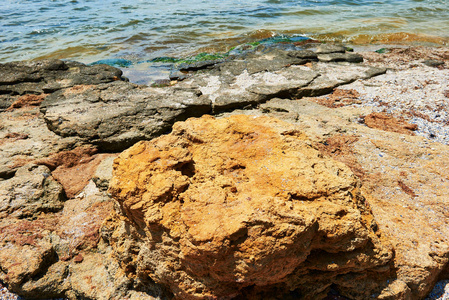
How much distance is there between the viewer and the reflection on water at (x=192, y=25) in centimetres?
991

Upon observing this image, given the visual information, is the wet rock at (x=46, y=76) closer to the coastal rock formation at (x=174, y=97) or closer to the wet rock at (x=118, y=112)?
the coastal rock formation at (x=174, y=97)

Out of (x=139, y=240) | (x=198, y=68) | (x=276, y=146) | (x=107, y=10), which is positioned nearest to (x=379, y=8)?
(x=198, y=68)

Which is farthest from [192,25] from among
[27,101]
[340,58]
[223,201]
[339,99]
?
[223,201]

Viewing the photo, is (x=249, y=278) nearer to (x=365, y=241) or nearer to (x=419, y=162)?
(x=365, y=241)

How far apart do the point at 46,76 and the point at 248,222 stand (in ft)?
18.6

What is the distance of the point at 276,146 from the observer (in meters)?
2.50

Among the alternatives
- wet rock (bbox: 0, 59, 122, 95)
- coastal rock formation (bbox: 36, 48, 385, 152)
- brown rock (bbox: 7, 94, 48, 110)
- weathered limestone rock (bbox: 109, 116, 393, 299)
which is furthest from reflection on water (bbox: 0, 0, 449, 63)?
weathered limestone rock (bbox: 109, 116, 393, 299)

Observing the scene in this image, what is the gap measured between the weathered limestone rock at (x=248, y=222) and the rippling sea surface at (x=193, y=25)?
733 cm

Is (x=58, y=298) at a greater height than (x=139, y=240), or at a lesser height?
lesser

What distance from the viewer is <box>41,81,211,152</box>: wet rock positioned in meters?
3.92

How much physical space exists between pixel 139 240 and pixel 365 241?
167 cm

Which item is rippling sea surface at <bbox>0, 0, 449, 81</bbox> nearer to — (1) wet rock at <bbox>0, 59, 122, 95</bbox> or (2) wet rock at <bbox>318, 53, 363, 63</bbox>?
(1) wet rock at <bbox>0, 59, 122, 95</bbox>

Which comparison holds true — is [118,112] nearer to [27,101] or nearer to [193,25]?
[27,101]

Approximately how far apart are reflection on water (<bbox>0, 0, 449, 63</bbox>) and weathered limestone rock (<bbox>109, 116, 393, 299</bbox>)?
24.2 feet
